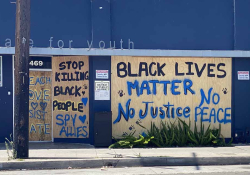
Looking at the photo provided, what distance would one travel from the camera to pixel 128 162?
34.3ft

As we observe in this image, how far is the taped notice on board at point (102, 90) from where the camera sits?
12.9 meters

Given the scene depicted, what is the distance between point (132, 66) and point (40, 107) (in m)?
3.44

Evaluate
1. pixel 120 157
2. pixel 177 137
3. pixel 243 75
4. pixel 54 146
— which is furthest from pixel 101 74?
pixel 243 75

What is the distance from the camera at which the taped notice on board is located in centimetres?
1294

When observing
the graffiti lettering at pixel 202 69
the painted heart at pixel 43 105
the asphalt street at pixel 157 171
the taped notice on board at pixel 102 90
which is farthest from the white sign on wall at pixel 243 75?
the painted heart at pixel 43 105

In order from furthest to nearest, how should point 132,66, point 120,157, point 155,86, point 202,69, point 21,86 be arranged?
point 202,69 < point 155,86 < point 132,66 < point 120,157 < point 21,86

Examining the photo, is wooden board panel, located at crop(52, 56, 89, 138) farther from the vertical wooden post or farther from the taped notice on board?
the vertical wooden post

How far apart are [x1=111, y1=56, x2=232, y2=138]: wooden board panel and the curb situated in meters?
2.67

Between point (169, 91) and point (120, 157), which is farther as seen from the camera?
point (169, 91)

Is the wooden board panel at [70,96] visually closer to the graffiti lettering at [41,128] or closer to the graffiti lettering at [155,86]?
the graffiti lettering at [41,128]

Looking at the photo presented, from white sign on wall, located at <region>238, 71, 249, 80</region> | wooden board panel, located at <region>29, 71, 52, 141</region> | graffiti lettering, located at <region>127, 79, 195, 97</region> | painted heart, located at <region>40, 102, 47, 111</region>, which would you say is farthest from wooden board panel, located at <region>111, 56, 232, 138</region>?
painted heart, located at <region>40, 102, 47, 111</region>

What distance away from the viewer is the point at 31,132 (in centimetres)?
1355

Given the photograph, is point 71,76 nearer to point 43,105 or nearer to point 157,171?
point 43,105

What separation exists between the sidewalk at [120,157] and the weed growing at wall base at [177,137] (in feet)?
1.72
